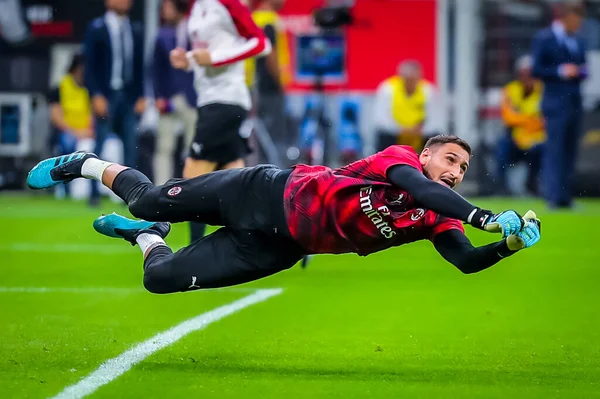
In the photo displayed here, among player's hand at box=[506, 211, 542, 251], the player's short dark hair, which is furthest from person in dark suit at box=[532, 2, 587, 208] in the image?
player's hand at box=[506, 211, 542, 251]

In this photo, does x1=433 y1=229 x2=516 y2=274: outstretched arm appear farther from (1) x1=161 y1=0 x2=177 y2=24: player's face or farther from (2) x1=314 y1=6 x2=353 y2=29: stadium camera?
(2) x1=314 y1=6 x2=353 y2=29: stadium camera

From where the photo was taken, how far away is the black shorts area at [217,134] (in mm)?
8945

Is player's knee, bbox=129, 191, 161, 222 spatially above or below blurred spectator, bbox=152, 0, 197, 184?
above

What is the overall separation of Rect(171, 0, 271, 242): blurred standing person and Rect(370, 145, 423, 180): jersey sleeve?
3.66 m

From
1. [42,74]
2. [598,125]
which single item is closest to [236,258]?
[598,125]

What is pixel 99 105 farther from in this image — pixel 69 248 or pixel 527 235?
pixel 527 235

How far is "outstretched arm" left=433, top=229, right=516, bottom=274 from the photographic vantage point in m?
5.34

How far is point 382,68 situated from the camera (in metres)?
20.3

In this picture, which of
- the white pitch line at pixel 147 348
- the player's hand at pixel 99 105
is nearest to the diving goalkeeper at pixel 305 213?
the white pitch line at pixel 147 348

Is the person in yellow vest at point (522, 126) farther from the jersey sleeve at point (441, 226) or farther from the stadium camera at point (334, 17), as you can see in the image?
the jersey sleeve at point (441, 226)

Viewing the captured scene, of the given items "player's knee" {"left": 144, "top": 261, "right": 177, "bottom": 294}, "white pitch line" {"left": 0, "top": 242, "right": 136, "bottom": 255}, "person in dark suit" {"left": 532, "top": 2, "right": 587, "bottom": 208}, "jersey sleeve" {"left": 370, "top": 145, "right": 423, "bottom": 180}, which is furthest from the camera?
"person in dark suit" {"left": 532, "top": 2, "right": 587, "bottom": 208}

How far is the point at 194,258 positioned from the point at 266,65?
12.0 metres

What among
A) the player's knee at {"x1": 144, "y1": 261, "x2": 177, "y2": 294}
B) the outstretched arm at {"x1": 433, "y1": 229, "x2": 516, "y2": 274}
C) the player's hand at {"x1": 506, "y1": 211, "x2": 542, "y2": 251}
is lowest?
the player's knee at {"x1": 144, "y1": 261, "x2": 177, "y2": 294}

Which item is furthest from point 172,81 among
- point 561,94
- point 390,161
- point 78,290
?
point 390,161
